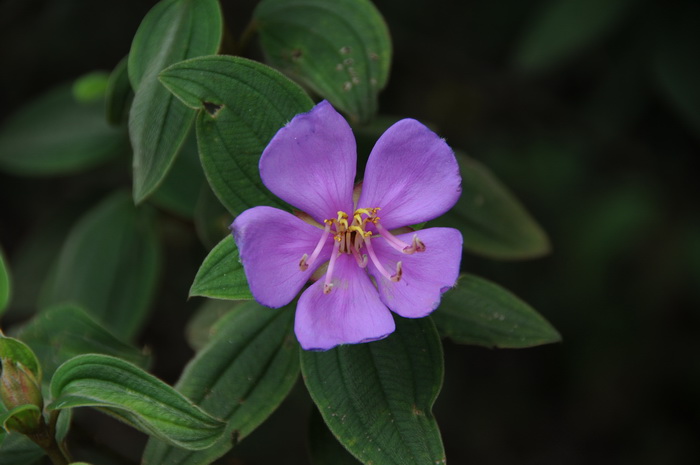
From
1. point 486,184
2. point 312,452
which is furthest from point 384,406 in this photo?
point 486,184

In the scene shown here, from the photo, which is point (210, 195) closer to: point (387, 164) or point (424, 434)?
point (387, 164)

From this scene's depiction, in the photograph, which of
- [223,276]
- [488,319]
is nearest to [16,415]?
[223,276]

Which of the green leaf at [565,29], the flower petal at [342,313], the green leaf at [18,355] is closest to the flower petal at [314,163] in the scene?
the flower petal at [342,313]

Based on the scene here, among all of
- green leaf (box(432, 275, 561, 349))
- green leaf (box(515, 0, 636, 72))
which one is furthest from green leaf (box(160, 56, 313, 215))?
green leaf (box(515, 0, 636, 72))

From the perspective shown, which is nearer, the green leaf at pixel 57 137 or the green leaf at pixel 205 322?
the green leaf at pixel 205 322

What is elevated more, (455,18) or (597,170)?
(455,18)

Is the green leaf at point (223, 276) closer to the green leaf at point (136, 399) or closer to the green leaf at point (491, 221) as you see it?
the green leaf at point (136, 399)
